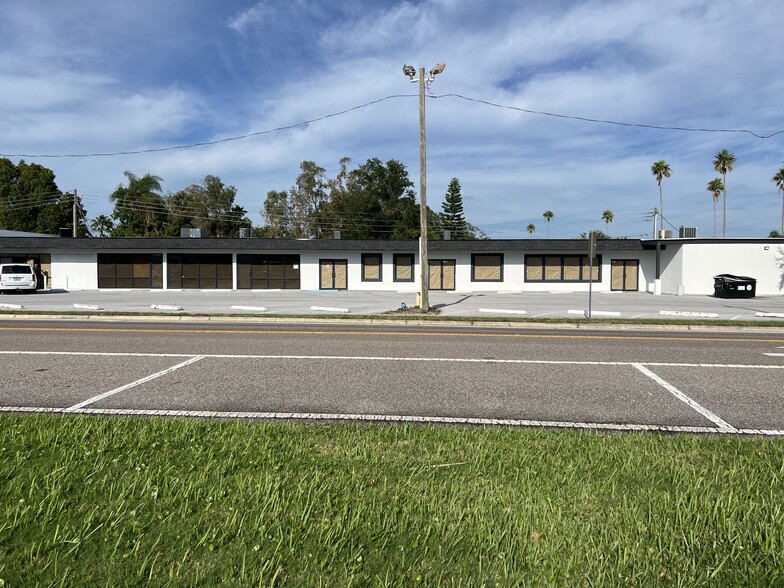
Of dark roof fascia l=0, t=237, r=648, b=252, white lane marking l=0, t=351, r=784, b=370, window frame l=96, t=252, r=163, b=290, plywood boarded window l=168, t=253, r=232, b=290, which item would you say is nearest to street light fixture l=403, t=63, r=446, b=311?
white lane marking l=0, t=351, r=784, b=370

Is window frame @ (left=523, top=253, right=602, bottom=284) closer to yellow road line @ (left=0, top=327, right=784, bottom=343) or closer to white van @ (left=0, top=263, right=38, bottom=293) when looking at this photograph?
yellow road line @ (left=0, top=327, right=784, bottom=343)

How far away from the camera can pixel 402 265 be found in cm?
3622

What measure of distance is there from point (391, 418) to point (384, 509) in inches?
91.9

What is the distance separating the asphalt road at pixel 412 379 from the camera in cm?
584

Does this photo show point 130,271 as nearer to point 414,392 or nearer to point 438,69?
point 438,69

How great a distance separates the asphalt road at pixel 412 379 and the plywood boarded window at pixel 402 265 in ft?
77.6

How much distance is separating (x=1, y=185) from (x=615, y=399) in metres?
89.6

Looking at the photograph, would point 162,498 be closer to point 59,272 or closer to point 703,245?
point 703,245

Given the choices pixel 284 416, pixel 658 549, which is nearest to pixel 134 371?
pixel 284 416

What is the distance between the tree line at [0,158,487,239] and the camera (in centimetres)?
7362

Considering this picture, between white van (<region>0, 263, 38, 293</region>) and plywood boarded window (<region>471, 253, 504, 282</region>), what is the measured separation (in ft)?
89.8

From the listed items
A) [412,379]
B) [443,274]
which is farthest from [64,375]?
[443,274]

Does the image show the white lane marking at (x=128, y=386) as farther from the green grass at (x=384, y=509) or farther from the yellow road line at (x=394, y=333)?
the yellow road line at (x=394, y=333)

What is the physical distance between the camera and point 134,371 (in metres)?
8.01
